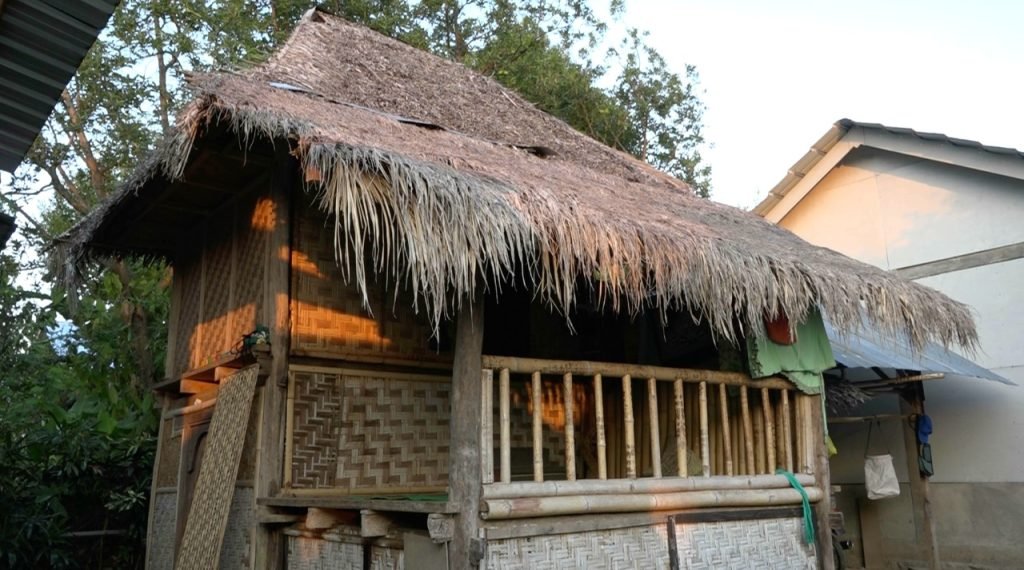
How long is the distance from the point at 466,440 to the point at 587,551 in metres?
0.92

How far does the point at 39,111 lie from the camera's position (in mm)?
3070

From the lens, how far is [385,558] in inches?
169

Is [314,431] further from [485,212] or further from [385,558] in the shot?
[485,212]

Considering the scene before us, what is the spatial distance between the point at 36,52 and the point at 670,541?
12.5 ft

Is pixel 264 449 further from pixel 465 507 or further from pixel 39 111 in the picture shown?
pixel 39 111

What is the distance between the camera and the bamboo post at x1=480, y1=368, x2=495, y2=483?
3.95 m

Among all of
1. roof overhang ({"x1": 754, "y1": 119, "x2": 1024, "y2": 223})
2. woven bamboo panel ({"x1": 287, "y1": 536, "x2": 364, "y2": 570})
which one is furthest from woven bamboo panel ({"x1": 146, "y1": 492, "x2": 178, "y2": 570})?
roof overhang ({"x1": 754, "y1": 119, "x2": 1024, "y2": 223})

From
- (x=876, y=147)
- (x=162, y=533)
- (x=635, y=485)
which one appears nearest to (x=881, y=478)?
(x=876, y=147)

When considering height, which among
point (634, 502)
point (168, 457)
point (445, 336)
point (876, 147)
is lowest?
point (634, 502)

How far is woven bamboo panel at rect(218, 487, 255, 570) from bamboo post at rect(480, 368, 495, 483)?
184 cm

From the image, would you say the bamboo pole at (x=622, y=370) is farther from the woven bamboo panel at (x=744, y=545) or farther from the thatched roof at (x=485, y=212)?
the woven bamboo panel at (x=744, y=545)

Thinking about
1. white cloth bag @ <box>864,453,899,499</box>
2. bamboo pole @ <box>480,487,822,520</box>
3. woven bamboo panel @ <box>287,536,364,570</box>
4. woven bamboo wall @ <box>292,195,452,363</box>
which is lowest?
woven bamboo panel @ <box>287,536,364,570</box>

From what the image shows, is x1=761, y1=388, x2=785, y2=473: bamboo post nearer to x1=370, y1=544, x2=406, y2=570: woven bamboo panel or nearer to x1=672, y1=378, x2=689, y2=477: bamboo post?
x1=672, y1=378, x2=689, y2=477: bamboo post

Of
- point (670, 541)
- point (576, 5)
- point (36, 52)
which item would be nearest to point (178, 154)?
point (36, 52)
